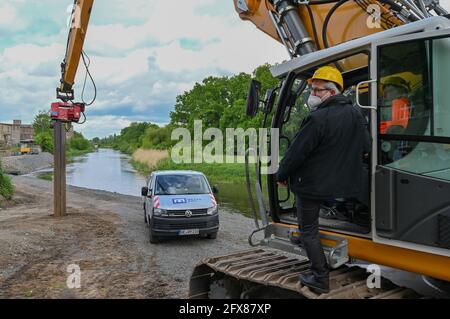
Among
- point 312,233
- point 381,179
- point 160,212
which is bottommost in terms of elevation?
point 160,212

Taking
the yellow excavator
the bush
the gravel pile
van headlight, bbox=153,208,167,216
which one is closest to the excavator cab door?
the yellow excavator

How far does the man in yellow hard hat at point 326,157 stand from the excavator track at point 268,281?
18 cm

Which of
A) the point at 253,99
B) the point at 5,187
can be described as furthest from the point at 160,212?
the point at 5,187

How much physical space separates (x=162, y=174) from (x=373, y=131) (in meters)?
8.37

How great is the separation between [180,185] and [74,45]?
4.44 m

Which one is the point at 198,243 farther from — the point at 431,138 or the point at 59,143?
the point at 431,138

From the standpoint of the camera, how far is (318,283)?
3289 mm

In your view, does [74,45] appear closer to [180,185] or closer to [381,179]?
[180,185]

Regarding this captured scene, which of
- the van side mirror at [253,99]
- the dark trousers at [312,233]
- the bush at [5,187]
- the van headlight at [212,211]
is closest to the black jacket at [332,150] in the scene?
the dark trousers at [312,233]

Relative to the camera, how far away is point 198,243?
10.1m

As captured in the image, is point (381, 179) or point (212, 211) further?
point (212, 211)

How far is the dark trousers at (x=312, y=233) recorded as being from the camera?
3348 millimetres

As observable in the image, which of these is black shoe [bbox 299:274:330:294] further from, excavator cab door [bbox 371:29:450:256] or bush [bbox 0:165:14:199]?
bush [bbox 0:165:14:199]
